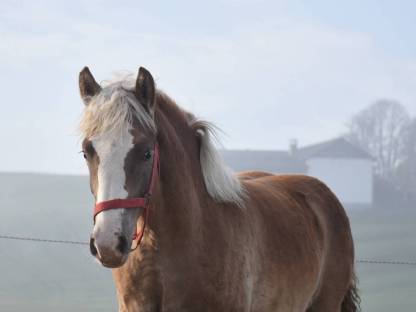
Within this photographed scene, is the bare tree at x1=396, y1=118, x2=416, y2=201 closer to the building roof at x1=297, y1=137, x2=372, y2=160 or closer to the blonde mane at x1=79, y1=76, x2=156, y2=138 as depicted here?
the building roof at x1=297, y1=137, x2=372, y2=160

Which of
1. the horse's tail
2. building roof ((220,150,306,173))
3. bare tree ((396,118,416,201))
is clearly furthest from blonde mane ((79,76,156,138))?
building roof ((220,150,306,173))

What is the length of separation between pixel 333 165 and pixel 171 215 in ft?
200

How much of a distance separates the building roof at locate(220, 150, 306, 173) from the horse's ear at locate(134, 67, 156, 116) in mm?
62434

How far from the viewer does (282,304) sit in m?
4.52

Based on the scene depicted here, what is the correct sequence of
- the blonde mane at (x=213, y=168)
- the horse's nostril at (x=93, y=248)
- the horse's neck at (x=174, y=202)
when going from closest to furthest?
the horse's nostril at (x=93, y=248) < the horse's neck at (x=174, y=202) < the blonde mane at (x=213, y=168)

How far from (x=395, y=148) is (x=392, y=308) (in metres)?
52.6

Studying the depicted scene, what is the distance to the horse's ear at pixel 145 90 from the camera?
353 cm

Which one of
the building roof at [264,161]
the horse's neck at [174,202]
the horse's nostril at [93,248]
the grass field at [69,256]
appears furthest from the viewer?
the building roof at [264,161]

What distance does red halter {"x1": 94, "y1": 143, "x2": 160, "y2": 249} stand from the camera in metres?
3.23

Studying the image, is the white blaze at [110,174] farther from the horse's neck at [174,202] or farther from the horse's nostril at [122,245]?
the horse's neck at [174,202]

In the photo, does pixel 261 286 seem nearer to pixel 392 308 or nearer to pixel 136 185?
pixel 136 185

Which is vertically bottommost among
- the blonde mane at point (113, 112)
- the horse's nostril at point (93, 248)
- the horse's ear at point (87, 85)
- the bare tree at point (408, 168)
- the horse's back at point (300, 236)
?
the bare tree at point (408, 168)

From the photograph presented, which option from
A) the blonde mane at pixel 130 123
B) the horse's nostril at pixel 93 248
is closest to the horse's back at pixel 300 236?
the blonde mane at pixel 130 123

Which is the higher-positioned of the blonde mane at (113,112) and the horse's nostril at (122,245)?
the blonde mane at (113,112)
